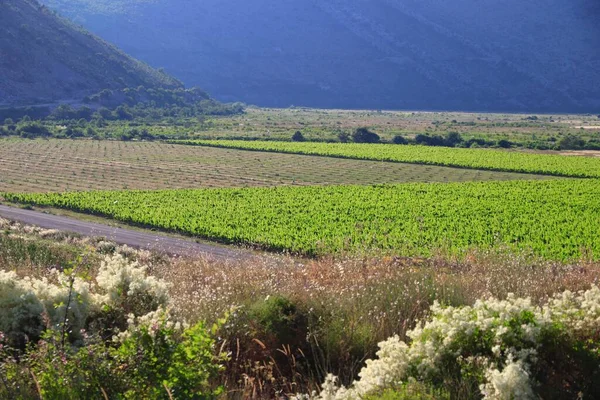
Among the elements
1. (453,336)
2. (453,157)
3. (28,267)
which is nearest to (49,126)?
(453,157)

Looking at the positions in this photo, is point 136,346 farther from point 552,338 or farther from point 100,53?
point 100,53

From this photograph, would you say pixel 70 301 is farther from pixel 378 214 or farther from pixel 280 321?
pixel 378 214

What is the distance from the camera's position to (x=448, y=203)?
40.6 meters

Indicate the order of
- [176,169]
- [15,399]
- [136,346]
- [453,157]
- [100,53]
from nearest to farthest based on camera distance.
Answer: [15,399], [136,346], [176,169], [453,157], [100,53]

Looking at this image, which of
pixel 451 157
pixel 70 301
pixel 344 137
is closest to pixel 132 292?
pixel 70 301

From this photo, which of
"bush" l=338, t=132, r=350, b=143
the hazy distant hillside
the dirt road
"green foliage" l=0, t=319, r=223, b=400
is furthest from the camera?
the hazy distant hillside

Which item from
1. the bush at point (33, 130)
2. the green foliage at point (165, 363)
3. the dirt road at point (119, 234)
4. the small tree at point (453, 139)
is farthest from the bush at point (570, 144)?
the green foliage at point (165, 363)

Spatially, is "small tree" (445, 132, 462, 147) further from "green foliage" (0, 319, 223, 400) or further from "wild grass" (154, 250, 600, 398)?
"green foliage" (0, 319, 223, 400)

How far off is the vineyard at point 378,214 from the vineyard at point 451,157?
433 inches

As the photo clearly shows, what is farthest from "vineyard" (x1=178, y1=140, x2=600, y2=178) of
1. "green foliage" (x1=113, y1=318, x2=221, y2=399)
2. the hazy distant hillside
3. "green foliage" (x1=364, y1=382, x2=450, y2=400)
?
the hazy distant hillside

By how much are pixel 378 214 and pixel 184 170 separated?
27.6 m

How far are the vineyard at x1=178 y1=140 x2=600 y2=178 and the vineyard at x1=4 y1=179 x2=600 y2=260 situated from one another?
10990 millimetres

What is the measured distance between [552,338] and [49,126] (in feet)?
372

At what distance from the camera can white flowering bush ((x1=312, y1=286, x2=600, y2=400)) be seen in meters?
6.32
